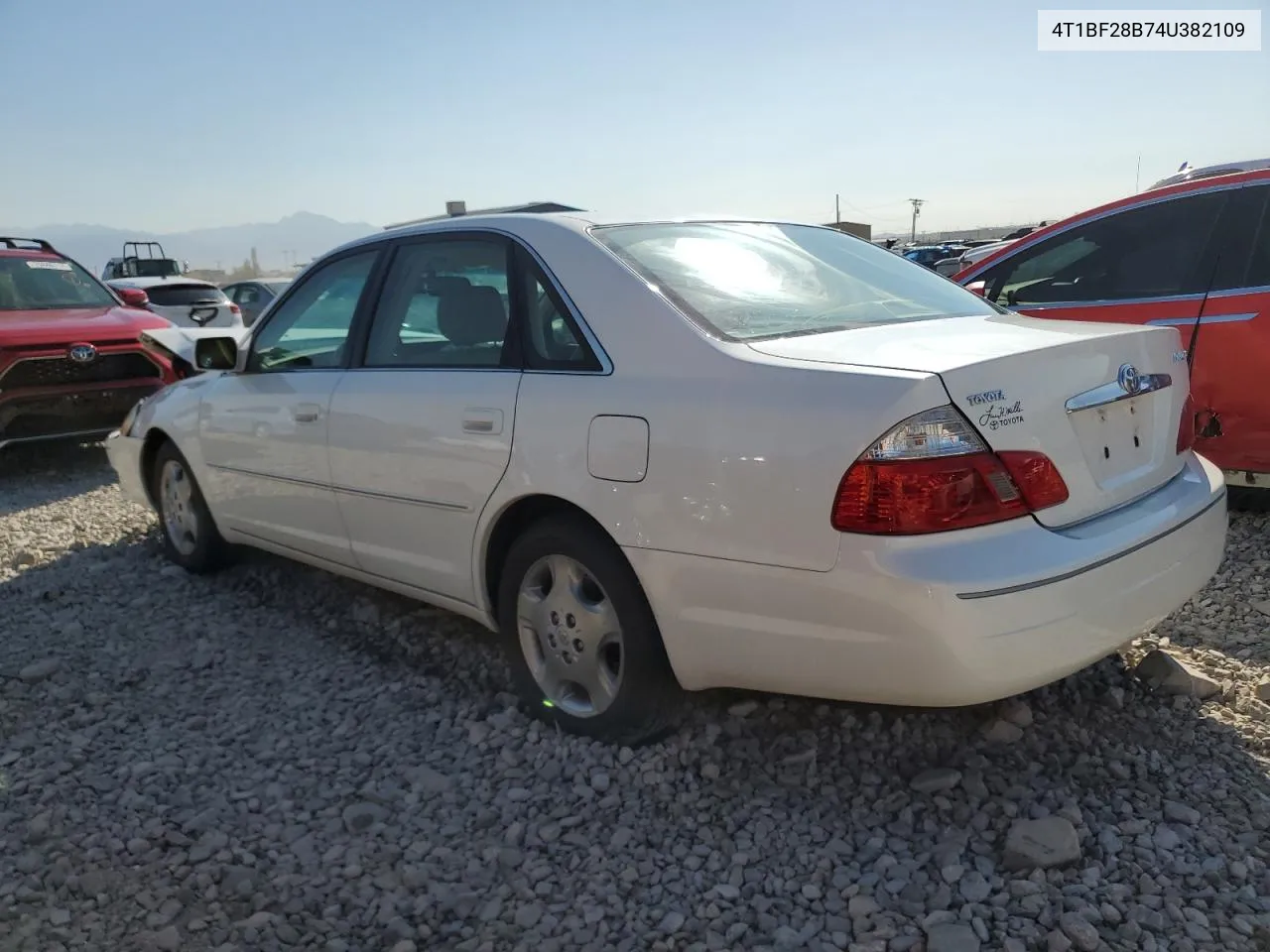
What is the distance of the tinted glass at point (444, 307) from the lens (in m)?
3.27

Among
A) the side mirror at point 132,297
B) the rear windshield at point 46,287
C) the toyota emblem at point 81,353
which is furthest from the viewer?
the side mirror at point 132,297

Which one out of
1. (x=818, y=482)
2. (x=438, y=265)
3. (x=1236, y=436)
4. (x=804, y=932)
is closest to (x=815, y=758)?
(x=804, y=932)

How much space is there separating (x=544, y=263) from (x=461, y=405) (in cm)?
52

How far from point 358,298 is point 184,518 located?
1.91 meters

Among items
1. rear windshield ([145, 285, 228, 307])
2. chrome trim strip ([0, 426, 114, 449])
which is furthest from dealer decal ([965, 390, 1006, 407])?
rear windshield ([145, 285, 228, 307])

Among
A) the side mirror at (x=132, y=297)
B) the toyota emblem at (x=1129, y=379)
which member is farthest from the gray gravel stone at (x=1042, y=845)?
the side mirror at (x=132, y=297)

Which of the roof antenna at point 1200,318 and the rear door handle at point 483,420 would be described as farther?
the roof antenna at point 1200,318

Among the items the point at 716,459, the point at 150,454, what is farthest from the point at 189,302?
the point at 716,459

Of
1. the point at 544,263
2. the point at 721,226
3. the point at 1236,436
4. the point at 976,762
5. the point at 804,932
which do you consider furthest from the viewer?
the point at 1236,436

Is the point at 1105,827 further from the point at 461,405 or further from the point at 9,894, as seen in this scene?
the point at 9,894

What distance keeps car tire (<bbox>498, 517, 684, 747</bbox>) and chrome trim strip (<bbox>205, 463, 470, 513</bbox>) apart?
275mm

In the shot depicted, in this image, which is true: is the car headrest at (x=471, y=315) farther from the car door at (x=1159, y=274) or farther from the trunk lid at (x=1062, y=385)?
the car door at (x=1159, y=274)

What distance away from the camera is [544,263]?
3.09 metres

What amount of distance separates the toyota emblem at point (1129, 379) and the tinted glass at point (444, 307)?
1.80 metres
